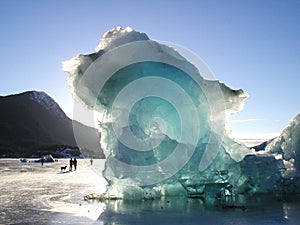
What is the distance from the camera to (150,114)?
16.3 m

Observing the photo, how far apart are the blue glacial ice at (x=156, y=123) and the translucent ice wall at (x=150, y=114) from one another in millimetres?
43

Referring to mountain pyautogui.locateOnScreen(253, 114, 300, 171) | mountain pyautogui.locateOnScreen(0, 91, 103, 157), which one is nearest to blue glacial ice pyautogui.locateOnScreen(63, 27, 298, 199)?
mountain pyautogui.locateOnScreen(253, 114, 300, 171)

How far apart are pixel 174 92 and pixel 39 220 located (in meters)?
8.62

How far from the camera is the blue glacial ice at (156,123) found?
595 inches

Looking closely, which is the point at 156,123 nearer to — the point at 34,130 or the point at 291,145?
the point at 291,145

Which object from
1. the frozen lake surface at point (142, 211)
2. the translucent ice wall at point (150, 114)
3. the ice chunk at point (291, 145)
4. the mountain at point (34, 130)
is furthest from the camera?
the mountain at point (34, 130)

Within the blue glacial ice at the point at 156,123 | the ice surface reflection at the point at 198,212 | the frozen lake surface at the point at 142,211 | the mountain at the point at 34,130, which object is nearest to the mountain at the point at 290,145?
the blue glacial ice at the point at 156,123

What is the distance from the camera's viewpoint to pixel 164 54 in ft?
52.1

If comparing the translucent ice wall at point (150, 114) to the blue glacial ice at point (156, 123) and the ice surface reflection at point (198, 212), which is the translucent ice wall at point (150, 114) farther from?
the ice surface reflection at point (198, 212)

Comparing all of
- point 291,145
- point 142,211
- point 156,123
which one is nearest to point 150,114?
point 156,123

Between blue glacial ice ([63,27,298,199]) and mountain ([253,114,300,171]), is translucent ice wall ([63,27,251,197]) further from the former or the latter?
mountain ([253,114,300,171])

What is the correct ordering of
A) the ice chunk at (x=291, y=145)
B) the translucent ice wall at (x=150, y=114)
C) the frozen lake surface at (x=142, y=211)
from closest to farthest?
the frozen lake surface at (x=142, y=211) → the translucent ice wall at (x=150, y=114) → the ice chunk at (x=291, y=145)

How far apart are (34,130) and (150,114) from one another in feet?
512

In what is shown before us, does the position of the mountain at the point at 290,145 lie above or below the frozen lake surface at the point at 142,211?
above
